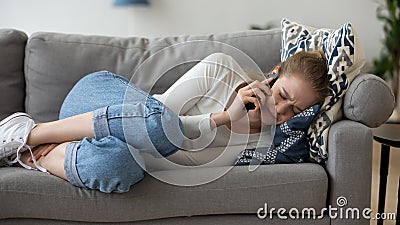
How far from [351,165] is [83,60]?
1101 millimetres

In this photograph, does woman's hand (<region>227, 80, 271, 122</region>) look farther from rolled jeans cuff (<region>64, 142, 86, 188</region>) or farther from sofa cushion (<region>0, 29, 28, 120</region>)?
sofa cushion (<region>0, 29, 28, 120</region>)

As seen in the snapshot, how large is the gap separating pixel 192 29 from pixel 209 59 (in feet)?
4.82

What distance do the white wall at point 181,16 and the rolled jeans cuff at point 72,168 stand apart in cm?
181

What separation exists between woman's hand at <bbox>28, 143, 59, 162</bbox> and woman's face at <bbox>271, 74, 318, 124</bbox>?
0.74 m

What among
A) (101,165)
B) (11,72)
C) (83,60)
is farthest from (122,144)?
(11,72)

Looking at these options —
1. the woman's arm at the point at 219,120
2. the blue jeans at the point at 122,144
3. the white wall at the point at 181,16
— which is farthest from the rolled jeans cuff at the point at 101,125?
the white wall at the point at 181,16

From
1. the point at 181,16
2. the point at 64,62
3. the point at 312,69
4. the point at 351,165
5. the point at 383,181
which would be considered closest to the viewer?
the point at 351,165

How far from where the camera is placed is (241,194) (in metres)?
1.74

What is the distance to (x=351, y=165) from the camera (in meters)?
1.75

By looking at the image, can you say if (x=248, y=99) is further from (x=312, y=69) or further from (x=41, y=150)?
(x=41, y=150)

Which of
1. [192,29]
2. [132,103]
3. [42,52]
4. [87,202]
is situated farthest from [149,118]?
[192,29]

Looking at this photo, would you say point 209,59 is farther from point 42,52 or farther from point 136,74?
point 42,52

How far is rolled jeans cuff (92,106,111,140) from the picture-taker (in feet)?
5.72

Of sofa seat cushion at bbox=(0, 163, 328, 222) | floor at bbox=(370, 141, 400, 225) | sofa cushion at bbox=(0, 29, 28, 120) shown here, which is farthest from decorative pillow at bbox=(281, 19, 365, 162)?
sofa cushion at bbox=(0, 29, 28, 120)
